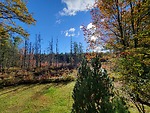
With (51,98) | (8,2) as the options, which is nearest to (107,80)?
(8,2)

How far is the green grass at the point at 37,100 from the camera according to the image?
16078mm

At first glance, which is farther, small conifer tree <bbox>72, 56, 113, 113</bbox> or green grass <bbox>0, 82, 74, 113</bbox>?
green grass <bbox>0, 82, 74, 113</bbox>

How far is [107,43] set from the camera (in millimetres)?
9133

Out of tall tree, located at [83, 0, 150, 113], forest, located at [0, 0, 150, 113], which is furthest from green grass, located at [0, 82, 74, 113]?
tall tree, located at [83, 0, 150, 113]

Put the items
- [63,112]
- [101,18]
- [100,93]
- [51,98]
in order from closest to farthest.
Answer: [100,93] → [101,18] → [63,112] → [51,98]

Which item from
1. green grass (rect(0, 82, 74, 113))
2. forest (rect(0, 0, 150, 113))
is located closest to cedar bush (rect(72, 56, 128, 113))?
forest (rect(0, 0, 150, 113))

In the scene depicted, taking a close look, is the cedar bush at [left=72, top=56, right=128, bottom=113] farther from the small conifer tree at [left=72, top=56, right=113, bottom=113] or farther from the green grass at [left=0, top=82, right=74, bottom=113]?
the green grass at [left=0, top=82, right=74, bottom=113]

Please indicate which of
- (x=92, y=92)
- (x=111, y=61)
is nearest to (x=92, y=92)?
(x=92, y=92)

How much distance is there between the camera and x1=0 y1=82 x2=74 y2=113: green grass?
16078mm

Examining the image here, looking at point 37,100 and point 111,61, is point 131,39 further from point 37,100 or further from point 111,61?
point 37,100

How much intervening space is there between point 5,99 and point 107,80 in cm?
1606

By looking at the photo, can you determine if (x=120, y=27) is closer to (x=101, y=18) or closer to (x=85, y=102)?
(x=101, y=18)

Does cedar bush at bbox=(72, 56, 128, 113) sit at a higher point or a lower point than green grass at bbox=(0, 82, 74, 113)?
higher

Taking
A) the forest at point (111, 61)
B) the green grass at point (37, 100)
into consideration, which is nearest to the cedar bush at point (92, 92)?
the forest at point (111, 61)
